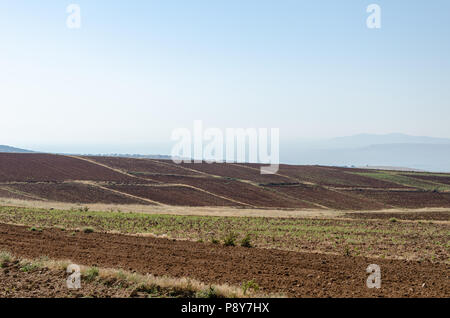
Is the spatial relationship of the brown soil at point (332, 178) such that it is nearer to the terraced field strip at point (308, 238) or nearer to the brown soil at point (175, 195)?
the brown soil at point (175, 195)

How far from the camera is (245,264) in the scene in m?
13.5

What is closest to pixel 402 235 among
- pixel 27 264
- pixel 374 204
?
pixel 27 264

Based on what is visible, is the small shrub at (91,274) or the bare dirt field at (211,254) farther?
the small shrub at (91,274)

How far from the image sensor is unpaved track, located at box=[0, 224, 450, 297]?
10586 millimetres

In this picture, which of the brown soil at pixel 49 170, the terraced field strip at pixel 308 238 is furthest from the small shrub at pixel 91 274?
the brown soil at pixel 49 170

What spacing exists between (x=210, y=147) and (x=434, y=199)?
43711mm

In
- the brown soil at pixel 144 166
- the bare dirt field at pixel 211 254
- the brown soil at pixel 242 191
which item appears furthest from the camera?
the brown soil at pixel 144 166

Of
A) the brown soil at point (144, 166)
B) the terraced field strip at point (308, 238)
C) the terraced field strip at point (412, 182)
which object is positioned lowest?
the terraced field strip at point (412, 182)

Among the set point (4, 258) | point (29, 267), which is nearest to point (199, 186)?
point (4, 258)

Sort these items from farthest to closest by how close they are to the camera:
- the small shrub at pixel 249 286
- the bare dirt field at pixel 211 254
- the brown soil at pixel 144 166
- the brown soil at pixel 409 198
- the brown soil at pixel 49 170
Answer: the brown soil at pixel 144 166 < the brown soil at pixel 409 198 < the brown soil at pixel 49 170 < the bare dirt field at pixel 211 254 < the small shrub at pixel 249 286

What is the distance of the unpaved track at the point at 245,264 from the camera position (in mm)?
10586

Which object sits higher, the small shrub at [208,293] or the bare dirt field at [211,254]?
the small shrub at [208,293]

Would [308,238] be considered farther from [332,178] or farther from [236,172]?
[332,178]
